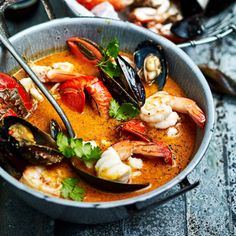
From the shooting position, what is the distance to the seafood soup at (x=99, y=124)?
1952mm

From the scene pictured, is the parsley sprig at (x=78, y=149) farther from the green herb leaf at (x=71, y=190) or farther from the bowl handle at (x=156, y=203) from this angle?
the bowl handle at (x=156, y=203)

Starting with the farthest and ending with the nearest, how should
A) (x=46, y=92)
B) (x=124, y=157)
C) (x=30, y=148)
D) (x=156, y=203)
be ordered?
(x=46, y=92)
(x=124, y=157)
(x=30, y=148)
(x=156, y=203)

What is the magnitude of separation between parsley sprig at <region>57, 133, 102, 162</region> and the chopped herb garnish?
0.91ft

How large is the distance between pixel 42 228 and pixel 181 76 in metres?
1.01

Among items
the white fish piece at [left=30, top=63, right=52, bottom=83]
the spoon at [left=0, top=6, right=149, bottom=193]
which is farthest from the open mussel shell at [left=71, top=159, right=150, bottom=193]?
the white fish piece at [left=30, top=63, right=52, bottom=83]

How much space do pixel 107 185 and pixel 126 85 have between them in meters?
0.54

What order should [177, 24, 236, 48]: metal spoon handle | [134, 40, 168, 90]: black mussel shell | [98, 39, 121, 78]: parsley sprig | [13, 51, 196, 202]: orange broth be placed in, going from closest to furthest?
[13, 51, 196, 202]: orange broth < [98, 39, 121, 78]: parsley sprig < [134, 40, 168, 90]: black mussel shell < [177, 24, 236, 48]: metal spoon handle

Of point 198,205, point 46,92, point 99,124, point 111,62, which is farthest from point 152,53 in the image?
point 198,205

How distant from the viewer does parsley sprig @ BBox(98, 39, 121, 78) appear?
2.31m

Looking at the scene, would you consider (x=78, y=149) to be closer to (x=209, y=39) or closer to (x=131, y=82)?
(x=131, y=82)

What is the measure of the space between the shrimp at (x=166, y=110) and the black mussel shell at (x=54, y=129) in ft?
1.27

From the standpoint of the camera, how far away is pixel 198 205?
260 cm

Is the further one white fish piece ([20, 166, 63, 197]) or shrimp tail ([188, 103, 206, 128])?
shrimp tail ([188, 103, 206, 128])

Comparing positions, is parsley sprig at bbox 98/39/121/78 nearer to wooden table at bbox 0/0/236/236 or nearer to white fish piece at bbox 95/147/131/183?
white fish piece at bbox 95/147/131/183
